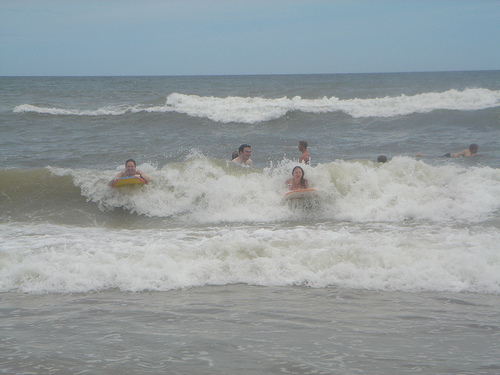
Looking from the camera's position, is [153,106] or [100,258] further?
[153,106]

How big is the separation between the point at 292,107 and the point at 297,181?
13533mm

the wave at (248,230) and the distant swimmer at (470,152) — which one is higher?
the distant swimmer at (470,152)

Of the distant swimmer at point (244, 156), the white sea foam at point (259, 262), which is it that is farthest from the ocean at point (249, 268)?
the distant swimmer at point (244, 156)

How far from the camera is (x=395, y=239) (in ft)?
22.4

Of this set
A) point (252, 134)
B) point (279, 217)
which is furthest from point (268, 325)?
point (252, 134)

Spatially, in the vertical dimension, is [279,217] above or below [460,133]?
below

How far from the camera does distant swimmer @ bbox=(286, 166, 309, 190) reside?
9.41m

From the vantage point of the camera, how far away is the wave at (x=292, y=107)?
71.6 ft

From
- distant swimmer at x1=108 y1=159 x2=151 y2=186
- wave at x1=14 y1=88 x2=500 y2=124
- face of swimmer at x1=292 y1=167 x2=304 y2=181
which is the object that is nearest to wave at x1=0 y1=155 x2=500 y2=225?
distant swimmer at x1=108 y1=159 x2=151 y2=186

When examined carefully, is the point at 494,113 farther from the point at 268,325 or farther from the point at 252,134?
the point at 268,325

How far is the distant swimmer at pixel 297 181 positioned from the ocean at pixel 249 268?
0.31 metres

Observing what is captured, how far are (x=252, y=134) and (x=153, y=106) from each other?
9314 millimetres

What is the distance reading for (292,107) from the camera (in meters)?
22.5

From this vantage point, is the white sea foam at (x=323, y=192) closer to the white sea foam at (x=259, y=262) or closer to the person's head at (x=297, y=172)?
the person's head at (x=297, y=172)
